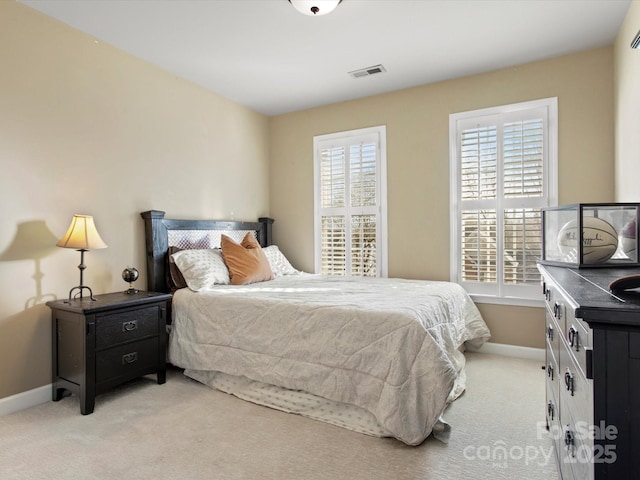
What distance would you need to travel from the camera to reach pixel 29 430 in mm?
2182

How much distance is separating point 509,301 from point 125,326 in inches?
126

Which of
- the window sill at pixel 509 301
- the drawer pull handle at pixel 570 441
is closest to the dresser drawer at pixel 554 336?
the drawer pull handle at pixel 570 441

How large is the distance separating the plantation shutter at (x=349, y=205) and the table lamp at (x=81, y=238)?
245 cm

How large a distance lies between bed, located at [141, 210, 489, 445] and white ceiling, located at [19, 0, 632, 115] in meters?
1.43

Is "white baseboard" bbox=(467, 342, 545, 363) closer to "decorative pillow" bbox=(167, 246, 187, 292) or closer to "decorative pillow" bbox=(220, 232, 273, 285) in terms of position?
"decorative pillow" bbox=(220, 232, 273, 285)

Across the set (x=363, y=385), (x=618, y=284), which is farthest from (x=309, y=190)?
(x=618, y=284)

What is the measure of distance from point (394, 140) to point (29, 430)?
375 cm

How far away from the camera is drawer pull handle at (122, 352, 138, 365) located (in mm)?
2615

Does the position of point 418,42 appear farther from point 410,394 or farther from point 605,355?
point 605,355

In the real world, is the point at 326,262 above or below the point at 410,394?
above

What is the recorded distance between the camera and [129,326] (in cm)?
265

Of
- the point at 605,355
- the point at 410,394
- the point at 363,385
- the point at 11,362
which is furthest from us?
the point at 11,362

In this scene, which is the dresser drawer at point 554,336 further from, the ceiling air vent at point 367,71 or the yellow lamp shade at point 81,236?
the yellow lamp shade at point 81,236

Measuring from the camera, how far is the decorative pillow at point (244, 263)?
341 cm
